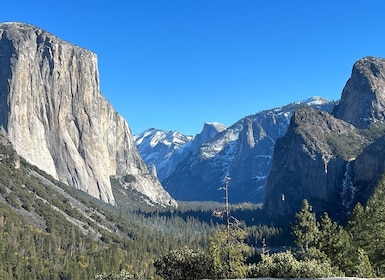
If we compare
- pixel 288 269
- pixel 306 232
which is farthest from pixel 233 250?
pixel 306 232

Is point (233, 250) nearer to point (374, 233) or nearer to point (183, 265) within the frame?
point (183, 265)

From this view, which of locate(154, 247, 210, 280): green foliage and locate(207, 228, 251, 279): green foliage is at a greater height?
locate(207, 228, 251, 279): green foliage

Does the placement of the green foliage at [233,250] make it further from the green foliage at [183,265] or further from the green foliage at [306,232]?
the green foliage at [306,232]

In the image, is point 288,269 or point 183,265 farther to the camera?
point 183,265

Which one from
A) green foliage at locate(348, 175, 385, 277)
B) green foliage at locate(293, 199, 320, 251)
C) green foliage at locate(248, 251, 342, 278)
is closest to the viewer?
green foliage at locate(248, 251, 342, 278)

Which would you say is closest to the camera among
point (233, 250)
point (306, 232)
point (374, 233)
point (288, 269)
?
point (233, 250)

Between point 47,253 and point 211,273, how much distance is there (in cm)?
14745

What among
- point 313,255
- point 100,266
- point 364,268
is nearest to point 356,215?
point 313,255

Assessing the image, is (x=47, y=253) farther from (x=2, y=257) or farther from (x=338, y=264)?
(x=338, y=264)

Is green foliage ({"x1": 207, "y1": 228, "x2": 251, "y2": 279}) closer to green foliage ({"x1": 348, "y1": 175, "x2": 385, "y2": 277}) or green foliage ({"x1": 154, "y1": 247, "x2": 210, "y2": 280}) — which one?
green foliage ({"x1": 154, "y1": 247, "x2": 210, "y2": 280})

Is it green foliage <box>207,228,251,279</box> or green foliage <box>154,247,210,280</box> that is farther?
green foliage <box>154,247,210,280</box>

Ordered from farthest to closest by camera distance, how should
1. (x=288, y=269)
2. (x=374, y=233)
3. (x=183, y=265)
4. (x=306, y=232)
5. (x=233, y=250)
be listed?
(x=306, y=232)
(x=374, y=233)
(x=183, y=265)
(x=288, y=269)
(x=233, y=250)

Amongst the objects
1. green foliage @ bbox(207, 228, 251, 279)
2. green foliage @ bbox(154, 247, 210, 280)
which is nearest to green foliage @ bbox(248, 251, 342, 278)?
green foliage @ bbox(207, 228, 251, 279)

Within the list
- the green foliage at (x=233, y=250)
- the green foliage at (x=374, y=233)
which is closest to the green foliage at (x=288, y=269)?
the green foliage at (x=233, y=250)
